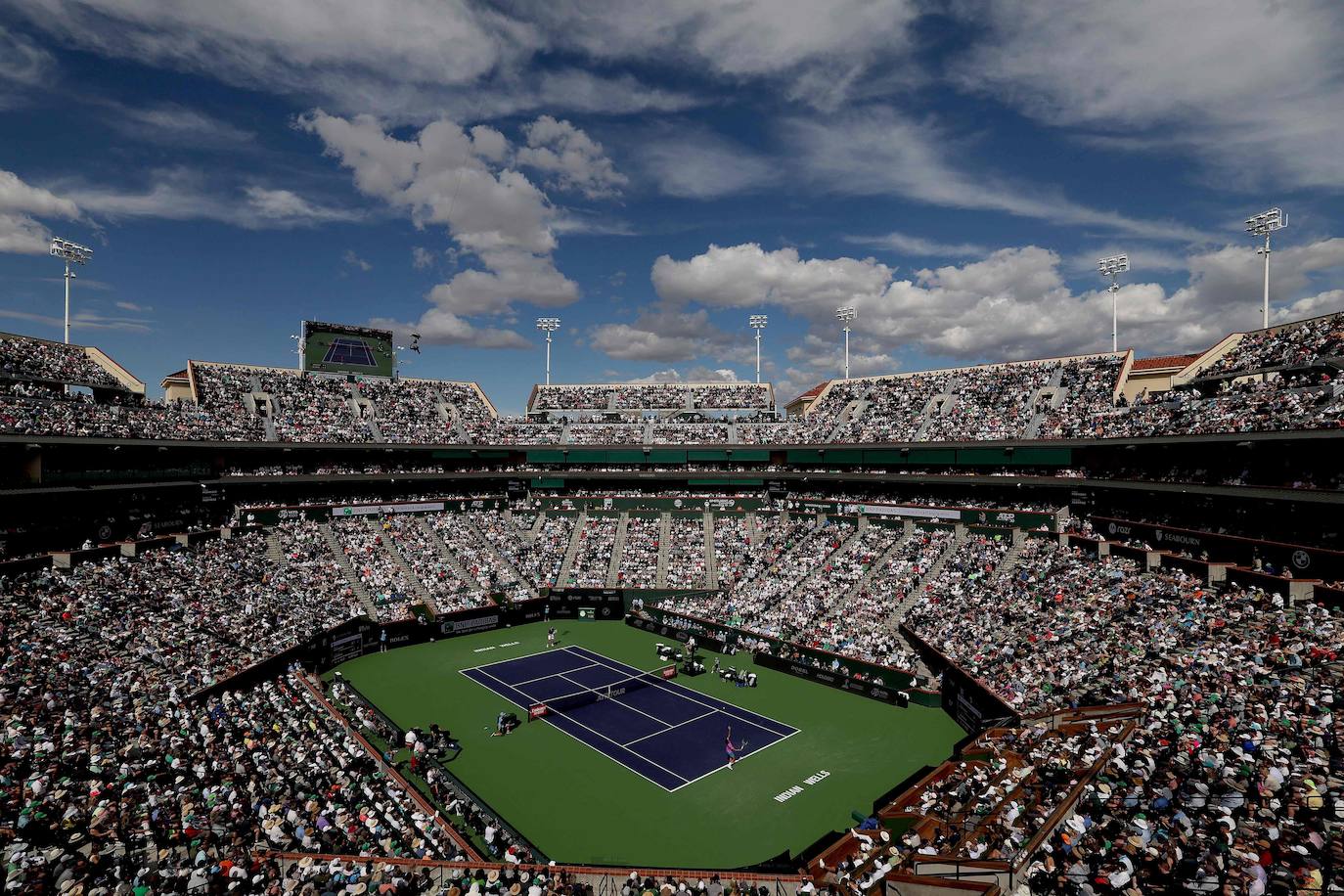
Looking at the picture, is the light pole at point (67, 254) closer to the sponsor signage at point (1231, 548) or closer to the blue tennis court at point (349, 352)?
the blue tennis court at point (349, 352)

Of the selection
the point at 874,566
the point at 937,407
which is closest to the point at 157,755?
the point at 874,566

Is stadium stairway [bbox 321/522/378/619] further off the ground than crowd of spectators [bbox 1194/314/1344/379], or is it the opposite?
crowd of spectators [bbox 1194/314/1344/379]

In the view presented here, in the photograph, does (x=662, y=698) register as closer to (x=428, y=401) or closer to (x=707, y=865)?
(x=707, y=865)

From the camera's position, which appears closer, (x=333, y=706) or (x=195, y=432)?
(x=333, y=706)

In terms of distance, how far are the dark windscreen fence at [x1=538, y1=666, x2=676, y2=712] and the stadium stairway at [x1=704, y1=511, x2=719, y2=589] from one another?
12636mm

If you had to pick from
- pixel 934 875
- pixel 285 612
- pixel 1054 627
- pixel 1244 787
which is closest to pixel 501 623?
pixel 285 612

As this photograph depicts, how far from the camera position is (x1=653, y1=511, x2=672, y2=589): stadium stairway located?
49625 mm

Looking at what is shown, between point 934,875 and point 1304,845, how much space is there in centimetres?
660

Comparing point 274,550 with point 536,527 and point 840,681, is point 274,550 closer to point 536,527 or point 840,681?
point 536,527

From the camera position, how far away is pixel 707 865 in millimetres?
18953

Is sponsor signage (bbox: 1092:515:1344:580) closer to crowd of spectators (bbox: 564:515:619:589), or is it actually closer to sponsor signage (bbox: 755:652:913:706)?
sponsor signage (bbox: 755:652:913:706)

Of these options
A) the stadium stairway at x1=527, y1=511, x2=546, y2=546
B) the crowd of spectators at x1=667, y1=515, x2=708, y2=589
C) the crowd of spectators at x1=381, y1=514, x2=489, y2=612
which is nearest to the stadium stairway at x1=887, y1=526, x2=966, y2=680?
the crowd of spectators at x1=667, y1=515, x2=708, y2=589

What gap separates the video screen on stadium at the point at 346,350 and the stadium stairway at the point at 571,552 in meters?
23.2

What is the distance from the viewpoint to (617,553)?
175ft
